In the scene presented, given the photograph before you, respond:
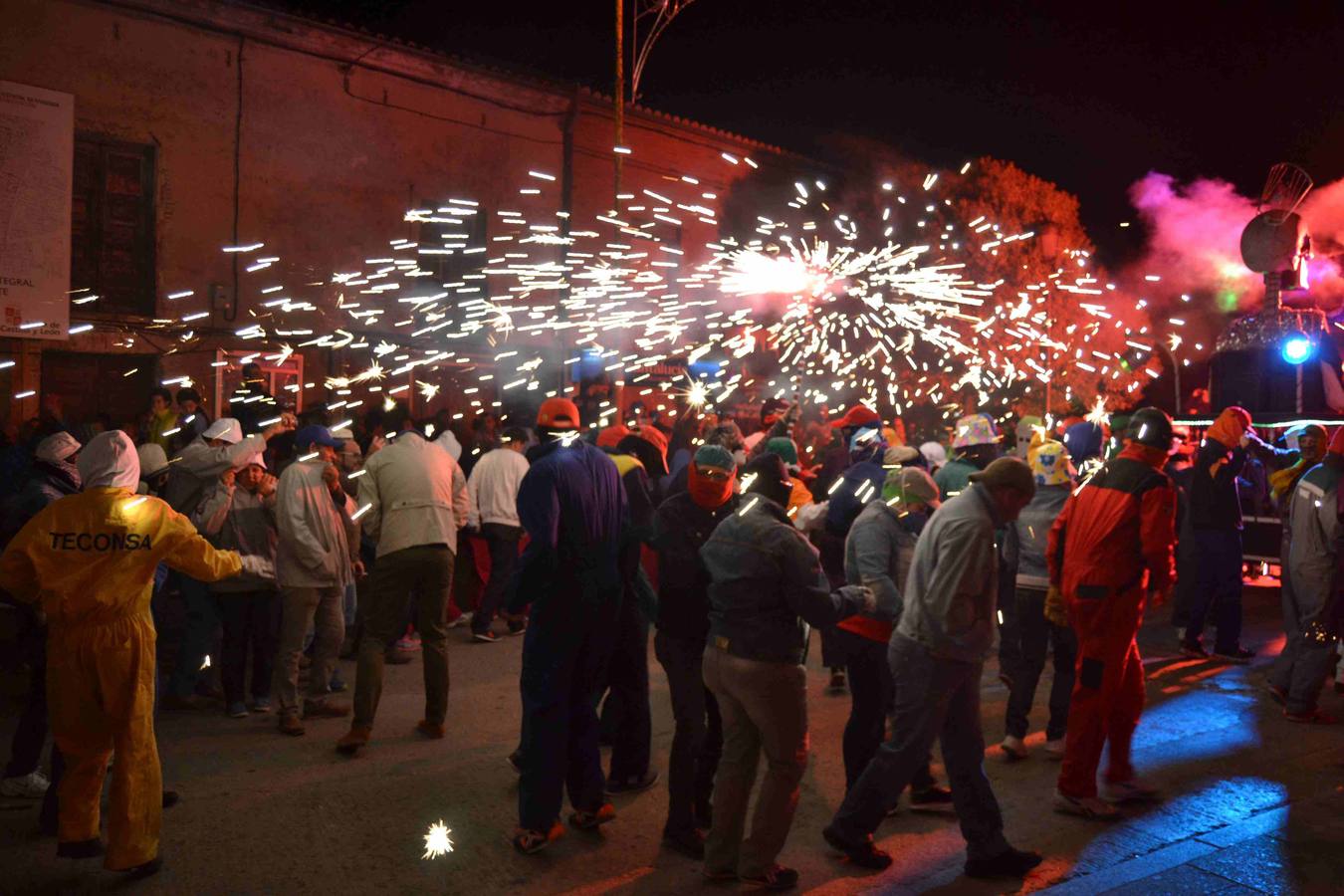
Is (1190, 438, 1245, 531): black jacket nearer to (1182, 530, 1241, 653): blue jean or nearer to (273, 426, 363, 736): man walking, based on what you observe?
(1182, 530, 1241, 653): blue jean

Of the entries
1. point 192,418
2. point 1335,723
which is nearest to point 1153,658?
point 1335,723

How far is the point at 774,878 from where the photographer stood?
4.57 metres

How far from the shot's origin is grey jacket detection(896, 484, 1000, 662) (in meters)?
4.70

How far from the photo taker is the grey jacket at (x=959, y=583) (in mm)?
4703

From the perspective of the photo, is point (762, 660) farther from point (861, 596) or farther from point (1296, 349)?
point (1296, 349)

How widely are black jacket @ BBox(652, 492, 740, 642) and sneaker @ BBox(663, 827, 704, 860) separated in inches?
33.7

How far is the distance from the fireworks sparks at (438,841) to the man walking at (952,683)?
67.2 inches

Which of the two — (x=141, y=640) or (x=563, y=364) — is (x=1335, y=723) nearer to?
(x=141, y=640)

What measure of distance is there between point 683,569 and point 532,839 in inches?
53.2

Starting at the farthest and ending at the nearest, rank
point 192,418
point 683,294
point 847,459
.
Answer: point 683,294 → point 192,418 → point 847,459

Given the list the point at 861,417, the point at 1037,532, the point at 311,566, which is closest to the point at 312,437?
the point at 311,566

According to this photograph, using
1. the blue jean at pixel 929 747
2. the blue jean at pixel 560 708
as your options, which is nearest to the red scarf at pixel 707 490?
the blue jean at pixel 560 708

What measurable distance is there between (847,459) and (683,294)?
46.5ft

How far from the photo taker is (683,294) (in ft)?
75.2
